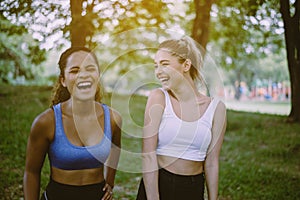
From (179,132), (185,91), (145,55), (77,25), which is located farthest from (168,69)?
(145,55)

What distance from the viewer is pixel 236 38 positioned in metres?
9.09

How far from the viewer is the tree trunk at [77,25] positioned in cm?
335

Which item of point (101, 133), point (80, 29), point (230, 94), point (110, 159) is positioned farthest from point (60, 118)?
point (230, 94)

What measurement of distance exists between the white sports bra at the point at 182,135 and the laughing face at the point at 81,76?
1.51 ft

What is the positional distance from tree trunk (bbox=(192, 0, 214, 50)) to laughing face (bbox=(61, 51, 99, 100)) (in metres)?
3.39

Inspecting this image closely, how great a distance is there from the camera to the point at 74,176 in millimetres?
2148

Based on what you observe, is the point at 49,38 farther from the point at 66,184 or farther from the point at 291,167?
the point at 291,167

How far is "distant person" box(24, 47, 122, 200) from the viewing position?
209 cm

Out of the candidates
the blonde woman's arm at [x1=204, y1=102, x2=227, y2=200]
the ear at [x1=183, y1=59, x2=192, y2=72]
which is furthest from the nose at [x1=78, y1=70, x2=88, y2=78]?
the blonde woman's arm at [x1=204, y1=102, x2=227, y2=200]

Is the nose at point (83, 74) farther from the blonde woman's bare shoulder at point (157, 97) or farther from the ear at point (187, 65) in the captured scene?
the ear at point (187, 65)

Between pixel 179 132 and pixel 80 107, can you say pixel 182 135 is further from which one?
pixel 80 107

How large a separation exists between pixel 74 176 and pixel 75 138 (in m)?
0.22

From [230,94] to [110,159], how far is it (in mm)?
44061

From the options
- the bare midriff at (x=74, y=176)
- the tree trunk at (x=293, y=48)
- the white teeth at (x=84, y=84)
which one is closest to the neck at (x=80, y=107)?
the white teeth at (x=84, y=84)
